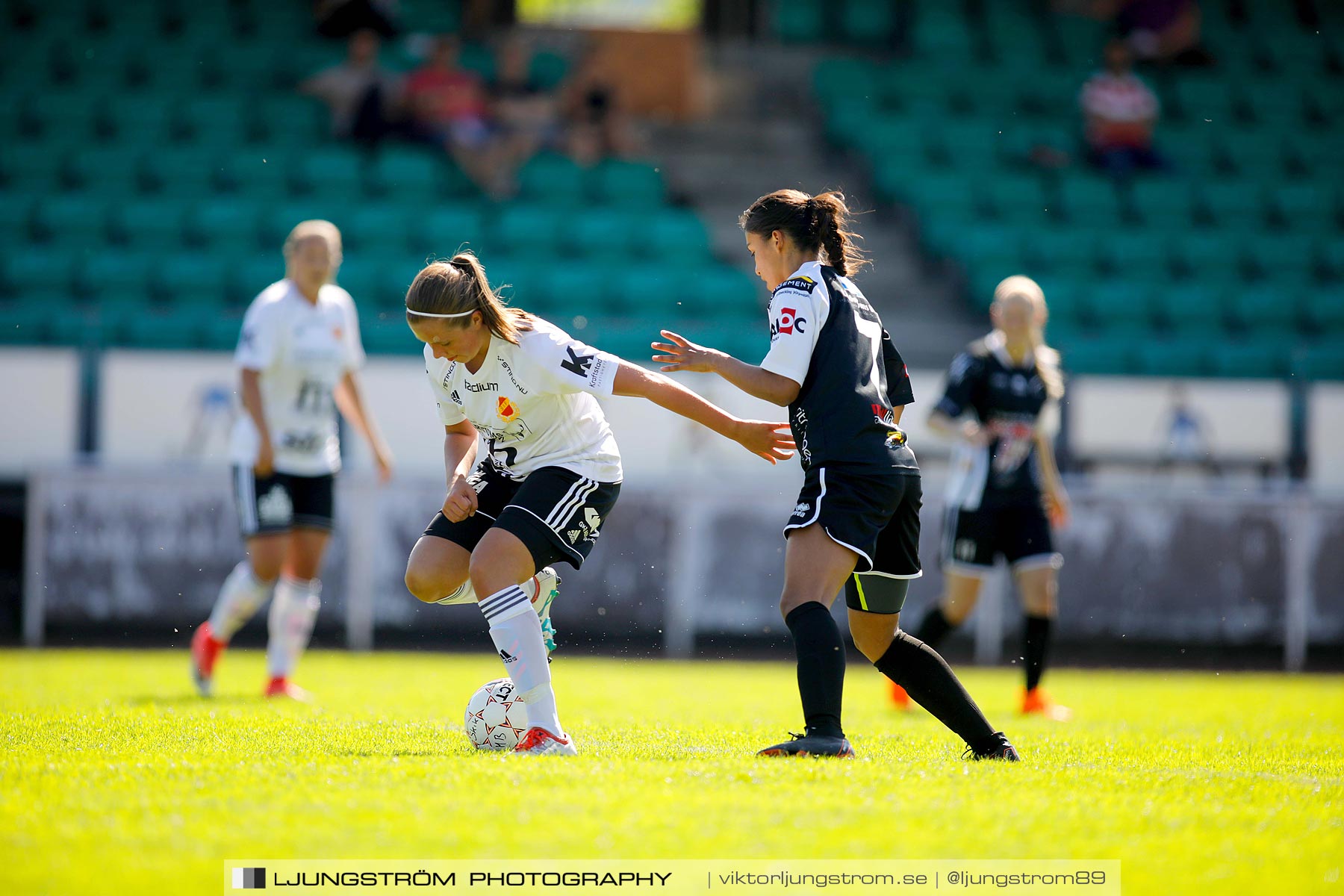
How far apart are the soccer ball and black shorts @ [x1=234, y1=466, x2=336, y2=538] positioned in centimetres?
295

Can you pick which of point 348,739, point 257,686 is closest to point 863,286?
point 257,686

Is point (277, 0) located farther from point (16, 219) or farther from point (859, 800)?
point (859, 800)

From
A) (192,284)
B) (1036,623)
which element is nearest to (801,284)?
(1036,623)

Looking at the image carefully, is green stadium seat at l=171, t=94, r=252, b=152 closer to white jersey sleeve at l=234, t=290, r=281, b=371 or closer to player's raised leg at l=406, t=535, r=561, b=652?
white jersey sleeve at l=234, t=290, r=281, b=371

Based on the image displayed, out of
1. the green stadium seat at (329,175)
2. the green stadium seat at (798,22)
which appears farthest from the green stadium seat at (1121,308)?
the green stadium seat at (329,175)

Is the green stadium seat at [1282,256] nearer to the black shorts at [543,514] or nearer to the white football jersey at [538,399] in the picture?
the white football jersey at [538,399]

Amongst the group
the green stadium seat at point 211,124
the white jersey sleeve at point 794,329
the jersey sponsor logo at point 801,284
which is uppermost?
the green stadium seat at point 211,124

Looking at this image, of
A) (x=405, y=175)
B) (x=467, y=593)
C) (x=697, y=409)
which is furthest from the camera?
(x=405, y=175)

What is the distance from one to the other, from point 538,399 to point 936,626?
3.45m

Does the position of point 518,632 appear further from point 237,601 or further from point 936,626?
point 936,626

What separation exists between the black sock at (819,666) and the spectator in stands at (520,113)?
13.0 m

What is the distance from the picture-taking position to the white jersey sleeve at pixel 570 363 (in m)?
4.65

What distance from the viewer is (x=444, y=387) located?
503 centimetres

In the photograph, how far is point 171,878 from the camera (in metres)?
2.79
